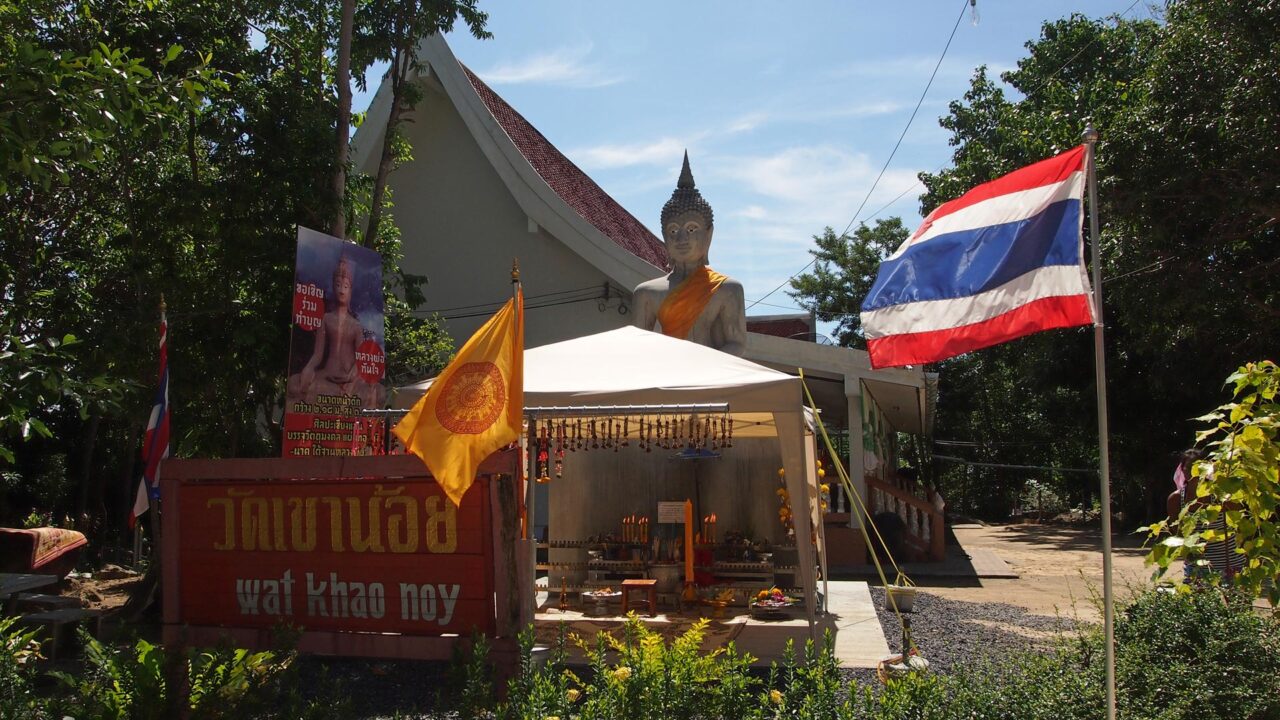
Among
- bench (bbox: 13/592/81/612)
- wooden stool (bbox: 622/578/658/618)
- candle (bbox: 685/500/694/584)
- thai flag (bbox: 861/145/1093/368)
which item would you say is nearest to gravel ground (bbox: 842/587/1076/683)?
candle (bbox: 685/500/694/584)

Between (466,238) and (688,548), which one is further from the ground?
(466,238)

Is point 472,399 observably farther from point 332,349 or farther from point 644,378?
point 332,349

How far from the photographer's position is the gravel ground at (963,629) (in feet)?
23.7

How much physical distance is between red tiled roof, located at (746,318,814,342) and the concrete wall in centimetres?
694

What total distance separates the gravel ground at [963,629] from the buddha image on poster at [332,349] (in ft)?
13.7

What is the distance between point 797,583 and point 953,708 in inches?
213

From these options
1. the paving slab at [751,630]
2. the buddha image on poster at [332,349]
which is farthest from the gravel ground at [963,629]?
the buddha image on poster at [332,349]

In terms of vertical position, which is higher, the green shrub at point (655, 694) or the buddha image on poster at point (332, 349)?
the buddha image on poster at point (332, 349)

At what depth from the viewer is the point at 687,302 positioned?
984 centimetres

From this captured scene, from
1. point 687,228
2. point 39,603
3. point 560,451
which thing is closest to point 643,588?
point 560,451

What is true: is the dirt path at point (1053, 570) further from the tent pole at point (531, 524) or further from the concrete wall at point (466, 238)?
the concrete wall at point (466, 238)

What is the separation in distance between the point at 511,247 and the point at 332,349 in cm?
770

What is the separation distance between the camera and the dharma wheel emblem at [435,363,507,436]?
5598 millimetres

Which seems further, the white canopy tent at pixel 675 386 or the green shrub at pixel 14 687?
the white canopy tent at pixel 675 386
